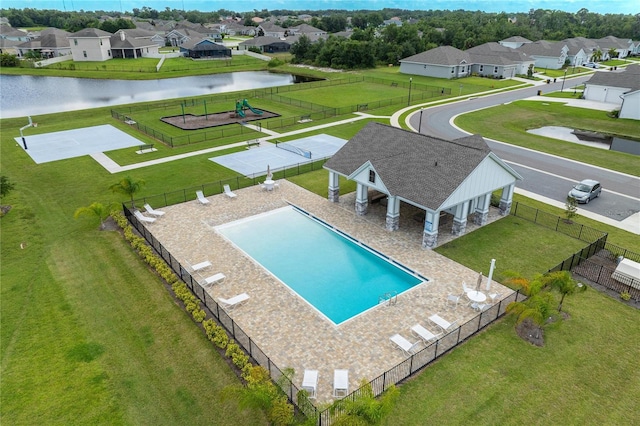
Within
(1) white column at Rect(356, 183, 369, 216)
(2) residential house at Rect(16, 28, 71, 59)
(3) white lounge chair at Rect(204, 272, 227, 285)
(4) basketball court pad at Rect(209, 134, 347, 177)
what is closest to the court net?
(4) basketball court pad at Rect(209, 134, 347, 177)

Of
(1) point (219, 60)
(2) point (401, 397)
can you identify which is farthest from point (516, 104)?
(1) point (219, 60)

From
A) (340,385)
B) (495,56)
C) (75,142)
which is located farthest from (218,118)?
(495,56)

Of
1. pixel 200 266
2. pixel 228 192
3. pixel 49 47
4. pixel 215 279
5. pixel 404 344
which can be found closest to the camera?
pixel 404 344

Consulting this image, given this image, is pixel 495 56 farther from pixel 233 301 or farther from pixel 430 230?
pixel 233 301

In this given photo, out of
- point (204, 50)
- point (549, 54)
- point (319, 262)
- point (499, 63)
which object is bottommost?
point (319, 262)

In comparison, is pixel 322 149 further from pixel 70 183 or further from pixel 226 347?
pixel 226 347

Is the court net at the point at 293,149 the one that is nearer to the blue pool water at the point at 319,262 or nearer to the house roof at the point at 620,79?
the blue pool water at the point at 319,262
